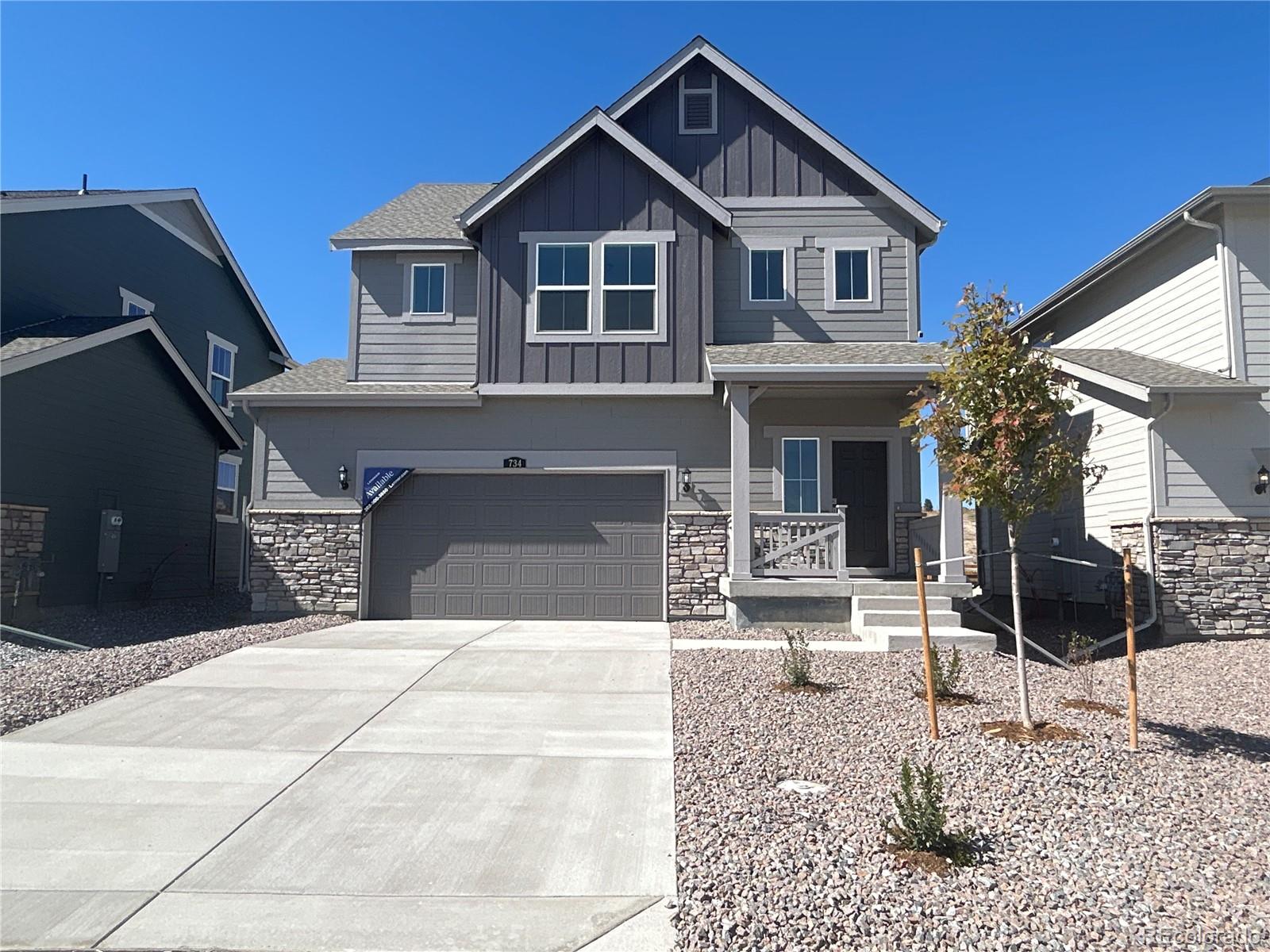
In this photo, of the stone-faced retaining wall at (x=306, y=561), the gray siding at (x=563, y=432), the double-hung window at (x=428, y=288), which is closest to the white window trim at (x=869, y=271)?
the gray siding at (x=563, y=432)

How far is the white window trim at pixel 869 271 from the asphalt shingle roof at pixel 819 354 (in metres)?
0.71

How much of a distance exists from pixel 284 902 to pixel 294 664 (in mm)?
5377

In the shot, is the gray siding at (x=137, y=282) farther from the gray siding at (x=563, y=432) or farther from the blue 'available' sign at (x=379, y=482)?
the blue 'available' sign at (x=379, y=482)

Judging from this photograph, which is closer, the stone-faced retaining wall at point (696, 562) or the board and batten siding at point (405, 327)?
the stone-faced retaining wall at point (696, 562)

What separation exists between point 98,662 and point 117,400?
752 centimetres

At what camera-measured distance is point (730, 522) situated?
1222 centimetres

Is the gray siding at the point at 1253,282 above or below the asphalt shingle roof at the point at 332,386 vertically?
above

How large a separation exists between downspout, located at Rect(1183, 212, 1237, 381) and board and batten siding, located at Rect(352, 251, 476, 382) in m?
9.95

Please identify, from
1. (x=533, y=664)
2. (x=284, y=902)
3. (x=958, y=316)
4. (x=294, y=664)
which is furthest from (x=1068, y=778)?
(x=294, y=664)

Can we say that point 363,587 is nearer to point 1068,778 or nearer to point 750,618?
point 750,618

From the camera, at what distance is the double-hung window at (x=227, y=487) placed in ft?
60.3

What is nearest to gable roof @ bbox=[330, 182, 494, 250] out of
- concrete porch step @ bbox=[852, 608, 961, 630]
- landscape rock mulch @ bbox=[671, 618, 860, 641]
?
landscape rock mulch @ bbox=[671, 618, 860, 641]

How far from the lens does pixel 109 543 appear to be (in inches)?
538

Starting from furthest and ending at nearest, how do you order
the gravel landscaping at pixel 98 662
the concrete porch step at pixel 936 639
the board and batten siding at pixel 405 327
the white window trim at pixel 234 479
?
1. the white window trim at pixel 234 479
2. the board and batten siding at pixel 405 327
3. the concrete porch step at pixel 936 639
4. the gravel landscaping at pixel 98 662
